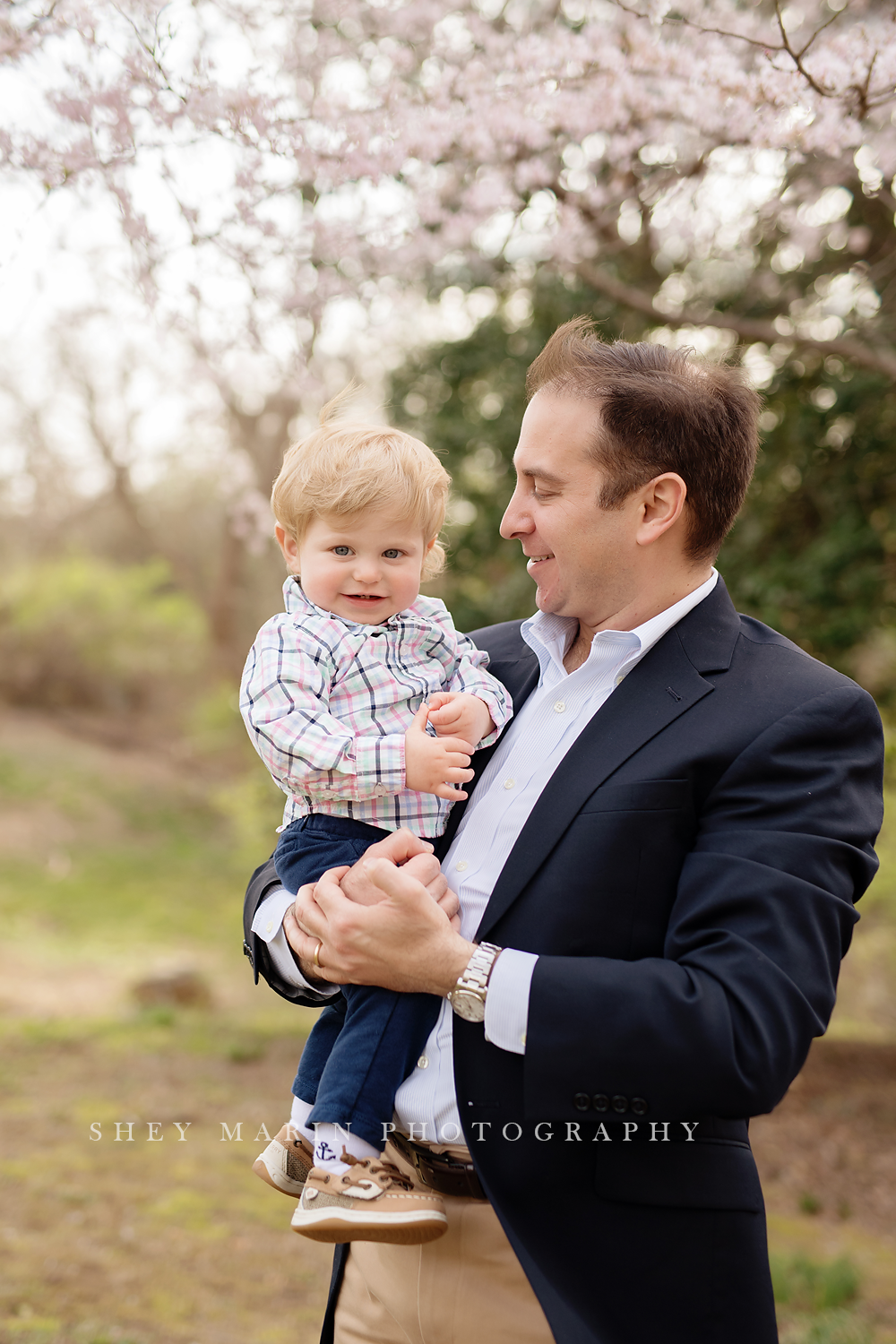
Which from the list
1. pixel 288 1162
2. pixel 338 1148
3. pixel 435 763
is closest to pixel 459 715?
pixel 435 763

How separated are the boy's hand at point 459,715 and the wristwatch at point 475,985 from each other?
42 centimetres

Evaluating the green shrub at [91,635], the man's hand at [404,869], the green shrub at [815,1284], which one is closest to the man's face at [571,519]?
the man's hand at [404,869]

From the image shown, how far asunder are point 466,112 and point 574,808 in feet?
8.88

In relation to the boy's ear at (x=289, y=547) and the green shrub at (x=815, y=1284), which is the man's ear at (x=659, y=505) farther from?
the green shrub at (x=815, y=1284)

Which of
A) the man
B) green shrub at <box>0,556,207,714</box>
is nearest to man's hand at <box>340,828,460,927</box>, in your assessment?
the man

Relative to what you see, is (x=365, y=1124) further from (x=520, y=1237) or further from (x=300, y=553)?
(x=300, y=553)

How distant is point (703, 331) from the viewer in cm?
611

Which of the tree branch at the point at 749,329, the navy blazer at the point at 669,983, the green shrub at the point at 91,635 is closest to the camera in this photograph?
the navy blazer at the point at 669,983

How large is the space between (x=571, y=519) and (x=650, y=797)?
0.57m

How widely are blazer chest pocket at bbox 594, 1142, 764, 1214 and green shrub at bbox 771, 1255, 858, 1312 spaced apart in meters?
3.17

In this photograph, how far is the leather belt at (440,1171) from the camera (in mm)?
1766

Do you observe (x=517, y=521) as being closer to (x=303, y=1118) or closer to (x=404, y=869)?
(x=404, y=869)

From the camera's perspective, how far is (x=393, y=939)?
1.72 metres

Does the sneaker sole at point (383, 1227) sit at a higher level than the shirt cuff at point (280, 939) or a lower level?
lower
